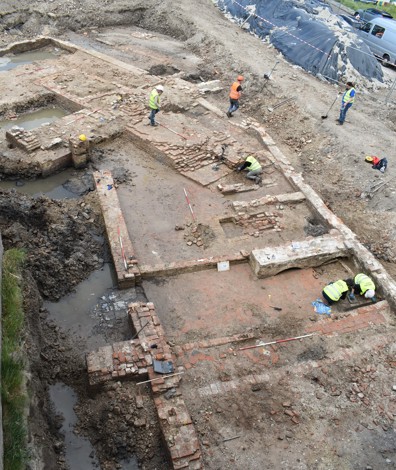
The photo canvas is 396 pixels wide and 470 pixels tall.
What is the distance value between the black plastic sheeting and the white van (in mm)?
2248

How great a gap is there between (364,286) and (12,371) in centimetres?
620

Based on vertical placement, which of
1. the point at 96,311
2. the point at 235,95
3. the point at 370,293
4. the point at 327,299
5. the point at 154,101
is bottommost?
the point at 96,311

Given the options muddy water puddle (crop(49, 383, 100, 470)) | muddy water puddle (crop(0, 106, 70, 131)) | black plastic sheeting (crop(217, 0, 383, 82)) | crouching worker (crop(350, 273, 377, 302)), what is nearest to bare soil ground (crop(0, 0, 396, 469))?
muddy water puddle (crop(49, 383, 100, 470))

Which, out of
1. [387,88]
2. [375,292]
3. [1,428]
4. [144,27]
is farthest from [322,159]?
[144,27]

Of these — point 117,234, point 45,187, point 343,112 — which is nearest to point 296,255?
point 117,234

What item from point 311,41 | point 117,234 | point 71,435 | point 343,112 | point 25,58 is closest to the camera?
point 71,435

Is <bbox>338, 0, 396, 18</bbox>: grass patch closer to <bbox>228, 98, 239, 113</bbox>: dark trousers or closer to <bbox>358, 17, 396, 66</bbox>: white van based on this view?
<bbox>358, 17, 396, 66</bbox>: white van

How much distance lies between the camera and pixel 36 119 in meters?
13.1

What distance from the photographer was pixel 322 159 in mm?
11844

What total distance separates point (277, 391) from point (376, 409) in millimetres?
1535

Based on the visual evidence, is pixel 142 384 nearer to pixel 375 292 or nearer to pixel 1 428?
pixel 1 428

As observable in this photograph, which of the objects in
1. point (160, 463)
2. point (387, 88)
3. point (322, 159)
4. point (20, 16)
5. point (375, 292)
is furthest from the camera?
point (20, 16)

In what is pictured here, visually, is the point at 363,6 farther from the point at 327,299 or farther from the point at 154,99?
the point at 327,299

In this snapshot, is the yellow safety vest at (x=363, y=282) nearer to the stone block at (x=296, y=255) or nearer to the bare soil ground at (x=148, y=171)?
the stone block at (x=296, y=255)
